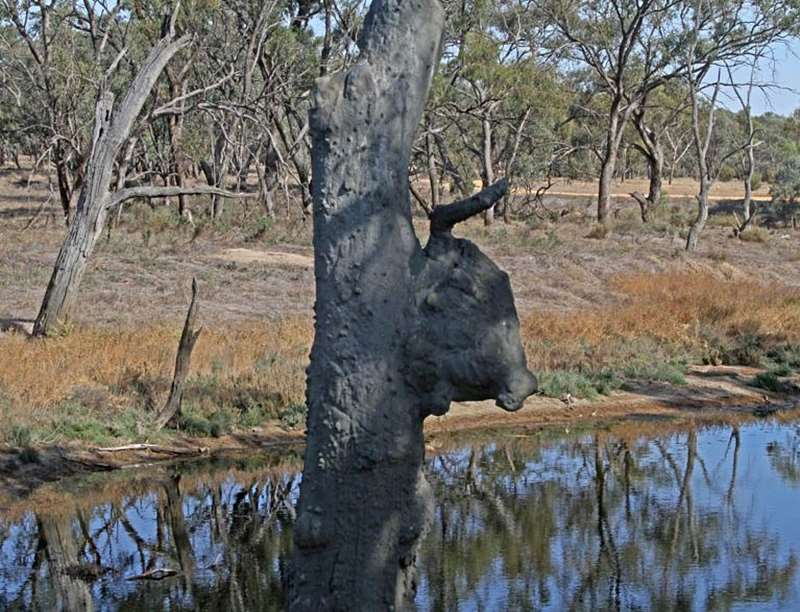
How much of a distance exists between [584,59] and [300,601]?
33.3 m

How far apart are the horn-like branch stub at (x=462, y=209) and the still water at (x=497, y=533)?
4314 millimetres

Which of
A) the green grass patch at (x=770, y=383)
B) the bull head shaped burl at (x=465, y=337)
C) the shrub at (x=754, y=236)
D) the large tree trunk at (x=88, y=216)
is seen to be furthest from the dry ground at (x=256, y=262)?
the bull head shaped burl at (x=465, y=337)

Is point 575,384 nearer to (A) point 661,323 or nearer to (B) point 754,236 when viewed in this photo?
(A) point 661,323

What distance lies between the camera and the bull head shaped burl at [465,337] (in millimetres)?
4656

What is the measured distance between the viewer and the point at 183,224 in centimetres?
2723

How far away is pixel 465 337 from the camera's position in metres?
4.66

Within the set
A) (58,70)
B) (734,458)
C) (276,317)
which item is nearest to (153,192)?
(276,317)

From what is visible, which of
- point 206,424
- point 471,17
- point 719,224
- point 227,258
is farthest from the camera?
point 719,224

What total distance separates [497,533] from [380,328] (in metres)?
6.02

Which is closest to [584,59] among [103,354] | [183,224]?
[183,224]

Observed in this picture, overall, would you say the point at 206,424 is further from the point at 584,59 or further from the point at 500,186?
the point at 584,59

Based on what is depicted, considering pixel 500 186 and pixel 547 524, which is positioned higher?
pixel 500 186

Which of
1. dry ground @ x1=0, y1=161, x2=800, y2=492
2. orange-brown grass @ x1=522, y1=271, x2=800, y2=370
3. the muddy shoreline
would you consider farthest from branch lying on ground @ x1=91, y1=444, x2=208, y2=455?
orange-brown grass @ x1=522, y1=271, x2=800, y2=370

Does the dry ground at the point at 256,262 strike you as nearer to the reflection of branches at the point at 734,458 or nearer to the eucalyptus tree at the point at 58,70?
the eucalyptus tree at the point at 58,70
